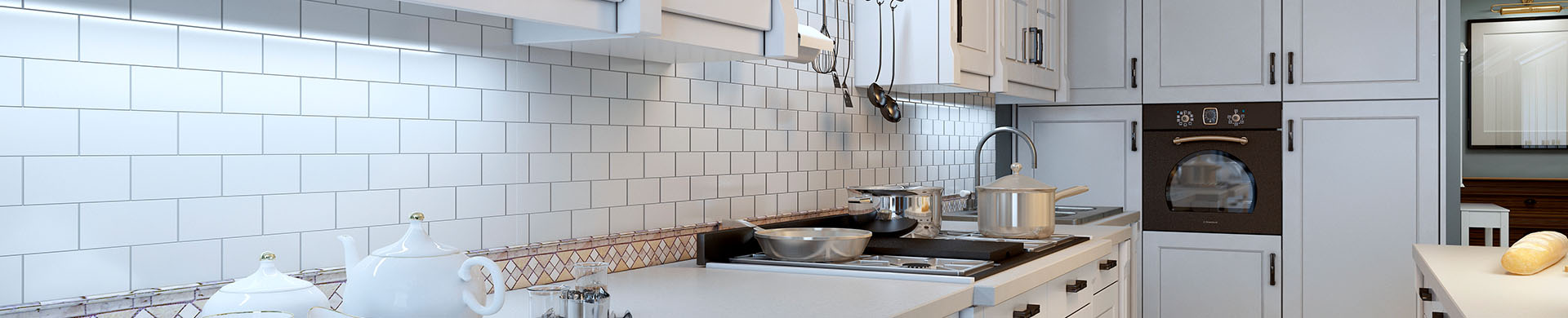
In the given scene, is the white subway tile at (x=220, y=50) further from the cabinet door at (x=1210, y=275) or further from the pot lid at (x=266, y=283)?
the cabinet door at (x=1210, y=275)

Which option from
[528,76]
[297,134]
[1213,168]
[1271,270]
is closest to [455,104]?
[528,76]

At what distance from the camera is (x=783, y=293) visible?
1800 millimetres

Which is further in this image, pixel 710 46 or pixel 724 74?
pixel 724 74

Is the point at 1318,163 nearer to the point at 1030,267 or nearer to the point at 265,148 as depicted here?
the point at 1030,267

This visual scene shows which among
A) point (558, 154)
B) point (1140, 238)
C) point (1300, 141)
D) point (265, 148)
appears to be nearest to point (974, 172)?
point (1140, 238)

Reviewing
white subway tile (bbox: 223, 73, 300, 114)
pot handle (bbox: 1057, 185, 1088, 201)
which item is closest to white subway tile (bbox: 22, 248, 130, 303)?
white subway tile (bbox: 223, 73, 300, 114)

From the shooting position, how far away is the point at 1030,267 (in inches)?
86.7

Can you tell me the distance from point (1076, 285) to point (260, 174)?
173 centimetres

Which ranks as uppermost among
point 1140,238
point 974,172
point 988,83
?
point 988,83

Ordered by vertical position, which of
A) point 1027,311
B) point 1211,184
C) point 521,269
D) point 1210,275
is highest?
point 1211,184

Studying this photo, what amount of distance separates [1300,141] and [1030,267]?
7.52ft

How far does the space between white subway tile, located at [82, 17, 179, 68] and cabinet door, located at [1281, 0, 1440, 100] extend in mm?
3717

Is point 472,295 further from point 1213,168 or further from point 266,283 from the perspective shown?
point 1213,168

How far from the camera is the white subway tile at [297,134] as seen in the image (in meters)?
1.43
